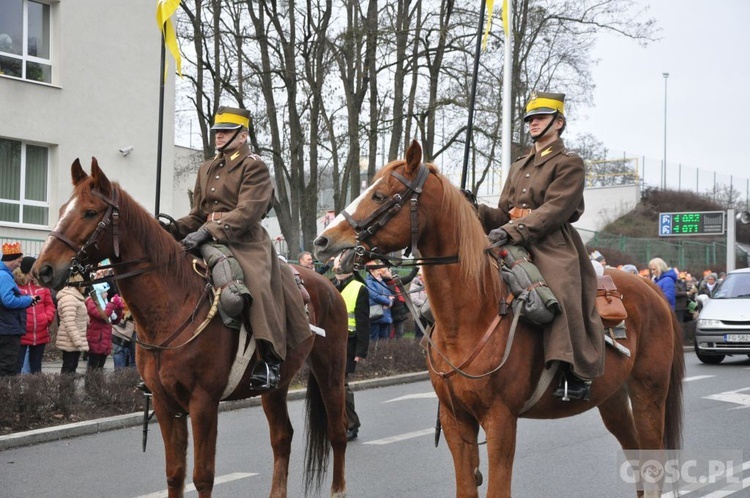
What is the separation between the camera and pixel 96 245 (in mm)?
5812

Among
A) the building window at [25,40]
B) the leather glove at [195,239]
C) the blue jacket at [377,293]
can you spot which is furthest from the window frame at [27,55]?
the leather glove at [195,239]

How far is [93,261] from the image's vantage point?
5.85 meters

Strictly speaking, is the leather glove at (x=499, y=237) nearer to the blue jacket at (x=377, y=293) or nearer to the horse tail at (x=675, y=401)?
the horse tail at (x=675, y=401)

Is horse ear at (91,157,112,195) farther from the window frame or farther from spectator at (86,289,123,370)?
the window frame

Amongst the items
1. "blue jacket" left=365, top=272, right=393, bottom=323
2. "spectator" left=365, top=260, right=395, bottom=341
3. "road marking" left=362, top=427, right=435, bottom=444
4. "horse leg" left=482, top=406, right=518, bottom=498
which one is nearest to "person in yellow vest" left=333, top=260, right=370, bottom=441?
"road marking" left=362, top=427, right=435, bottom=444

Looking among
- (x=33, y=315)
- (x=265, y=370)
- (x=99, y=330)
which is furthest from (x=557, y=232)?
(x=99, y=330)

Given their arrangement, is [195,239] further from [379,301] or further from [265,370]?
[379,301]

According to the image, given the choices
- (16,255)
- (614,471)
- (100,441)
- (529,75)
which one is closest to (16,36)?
(16,255)

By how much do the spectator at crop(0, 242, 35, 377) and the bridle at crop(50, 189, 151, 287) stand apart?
5.57 m

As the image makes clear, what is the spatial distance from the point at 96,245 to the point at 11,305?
19.0 feet

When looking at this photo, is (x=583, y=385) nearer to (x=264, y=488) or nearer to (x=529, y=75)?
(x=264, y=488)

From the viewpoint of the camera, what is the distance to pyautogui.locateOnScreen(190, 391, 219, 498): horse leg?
5.83 m

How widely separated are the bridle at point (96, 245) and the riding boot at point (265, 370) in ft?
3.31

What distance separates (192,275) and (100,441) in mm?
4370
